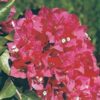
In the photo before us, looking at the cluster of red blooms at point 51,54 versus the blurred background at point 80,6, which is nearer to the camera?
the cluster of red blooms at point 51,54

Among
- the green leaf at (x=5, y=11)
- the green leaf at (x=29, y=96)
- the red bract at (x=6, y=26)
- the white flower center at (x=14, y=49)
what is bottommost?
the green leaf at (x=29, y=96)

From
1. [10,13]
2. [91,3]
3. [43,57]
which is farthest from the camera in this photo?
[91,3]

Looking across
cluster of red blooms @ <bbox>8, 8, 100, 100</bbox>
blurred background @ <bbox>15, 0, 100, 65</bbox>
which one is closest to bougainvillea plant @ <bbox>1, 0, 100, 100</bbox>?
cluster of red blooms @ <bbox>8, 8, 100, 100</bbox>

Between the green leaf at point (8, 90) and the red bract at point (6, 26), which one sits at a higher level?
the red bract at point (6, 26)

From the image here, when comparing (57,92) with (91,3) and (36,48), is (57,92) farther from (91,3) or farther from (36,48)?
(91,3)

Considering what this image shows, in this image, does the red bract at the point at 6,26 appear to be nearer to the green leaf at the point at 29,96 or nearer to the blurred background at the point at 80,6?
the green leaf at the point at 29,96

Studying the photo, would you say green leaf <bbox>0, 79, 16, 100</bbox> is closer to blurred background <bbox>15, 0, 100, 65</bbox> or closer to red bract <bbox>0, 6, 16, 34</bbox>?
red bract <bbox>0, 6, 16, 34</bbox>

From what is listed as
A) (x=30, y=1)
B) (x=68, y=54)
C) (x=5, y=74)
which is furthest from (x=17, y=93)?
(x=30, y=1)

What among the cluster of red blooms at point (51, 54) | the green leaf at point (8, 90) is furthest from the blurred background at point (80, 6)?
the green leaf at point (8, 90)
